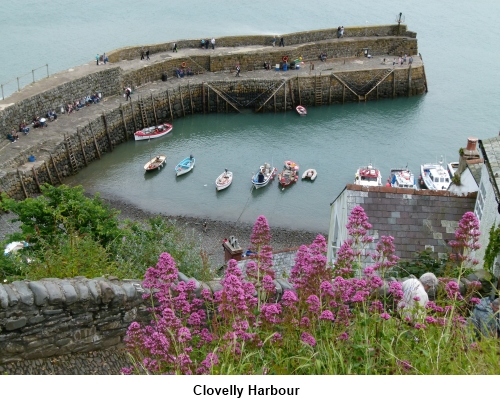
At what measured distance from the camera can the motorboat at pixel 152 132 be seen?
4156cm

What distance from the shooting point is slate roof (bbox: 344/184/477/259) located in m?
13.7

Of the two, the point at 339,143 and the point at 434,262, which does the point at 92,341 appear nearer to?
the point at 434,262

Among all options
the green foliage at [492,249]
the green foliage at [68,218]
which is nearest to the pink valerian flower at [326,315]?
the green foliage at [492,249]

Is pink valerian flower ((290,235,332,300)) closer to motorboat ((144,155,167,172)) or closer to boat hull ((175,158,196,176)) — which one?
boat hull ((175,158,196,176))

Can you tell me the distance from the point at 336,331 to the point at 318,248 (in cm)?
89

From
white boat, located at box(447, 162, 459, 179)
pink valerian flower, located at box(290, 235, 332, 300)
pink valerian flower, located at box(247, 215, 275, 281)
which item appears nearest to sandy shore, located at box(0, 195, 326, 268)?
white boat, located at box(447, 162, 459, 179)

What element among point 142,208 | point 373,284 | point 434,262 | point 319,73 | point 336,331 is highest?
point 373,284

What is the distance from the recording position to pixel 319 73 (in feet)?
155

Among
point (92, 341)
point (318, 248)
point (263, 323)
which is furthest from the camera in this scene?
point (92, 341)

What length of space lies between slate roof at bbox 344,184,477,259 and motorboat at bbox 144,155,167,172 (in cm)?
2505

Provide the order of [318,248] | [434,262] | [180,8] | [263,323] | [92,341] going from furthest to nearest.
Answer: [180,8]
[434,262]
[92,341]
[318,248]
[263,323]

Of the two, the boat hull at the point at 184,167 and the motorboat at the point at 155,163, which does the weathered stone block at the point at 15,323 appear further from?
the motorboat at the point at 155,163

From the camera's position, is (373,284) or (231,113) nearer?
(373,284)
